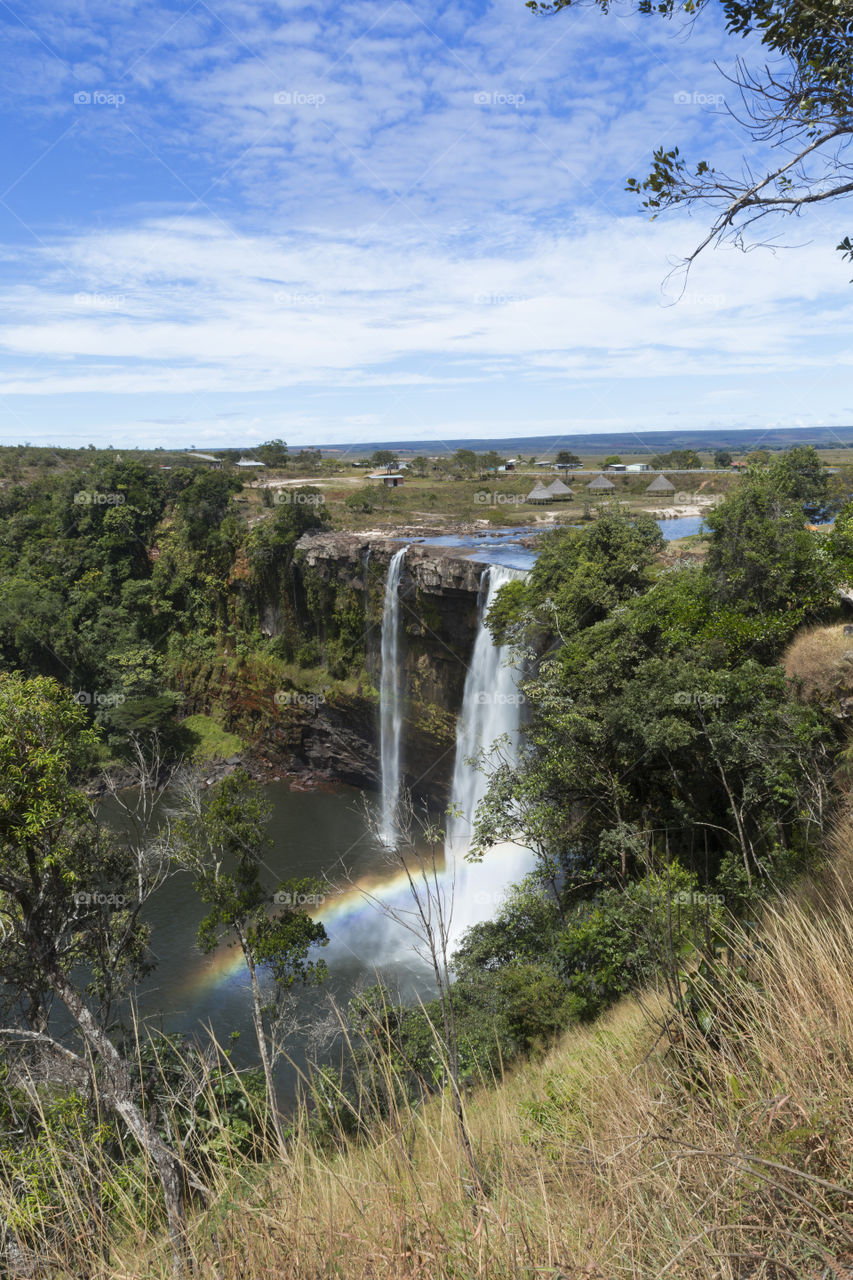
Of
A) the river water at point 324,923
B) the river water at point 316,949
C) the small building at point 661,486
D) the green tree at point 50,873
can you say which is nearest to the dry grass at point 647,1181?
the green tree at point 50,873

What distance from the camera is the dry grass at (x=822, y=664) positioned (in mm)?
12734

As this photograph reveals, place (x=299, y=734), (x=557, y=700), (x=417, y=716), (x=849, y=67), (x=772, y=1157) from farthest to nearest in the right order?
(x=299, y=734)
(x=417, y=716)
(x=557, y=700)
(x=849, y=67)
(x=772, y=1157)

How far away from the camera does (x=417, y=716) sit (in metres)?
29.0

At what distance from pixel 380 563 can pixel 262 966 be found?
15.6m

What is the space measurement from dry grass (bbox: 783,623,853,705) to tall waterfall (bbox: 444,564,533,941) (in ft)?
30.2

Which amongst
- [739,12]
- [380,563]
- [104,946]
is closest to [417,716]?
[380,563]

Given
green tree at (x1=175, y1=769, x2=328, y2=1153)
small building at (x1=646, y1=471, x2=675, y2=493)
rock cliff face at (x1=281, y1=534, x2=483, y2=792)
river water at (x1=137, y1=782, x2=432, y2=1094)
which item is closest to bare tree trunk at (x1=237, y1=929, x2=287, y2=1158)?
green tree at (x1=175, y1=769, x2=328, y2=1153)

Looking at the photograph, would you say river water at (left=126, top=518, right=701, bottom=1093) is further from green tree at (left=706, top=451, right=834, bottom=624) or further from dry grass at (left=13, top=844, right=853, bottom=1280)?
dry grass at (left=13, top=844, right=853, bottom=1280)

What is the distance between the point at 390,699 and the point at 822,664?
18.9m

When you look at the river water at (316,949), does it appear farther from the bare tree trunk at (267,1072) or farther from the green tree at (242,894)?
the bare tree trunk at (267,1072)

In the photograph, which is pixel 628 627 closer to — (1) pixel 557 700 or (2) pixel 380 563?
(1) pixel 557 700

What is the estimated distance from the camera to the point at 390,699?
2986 cm

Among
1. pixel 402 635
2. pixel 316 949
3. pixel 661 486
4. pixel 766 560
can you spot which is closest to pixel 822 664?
pixel 766 560

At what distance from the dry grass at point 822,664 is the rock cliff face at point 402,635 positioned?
11.9 meters
